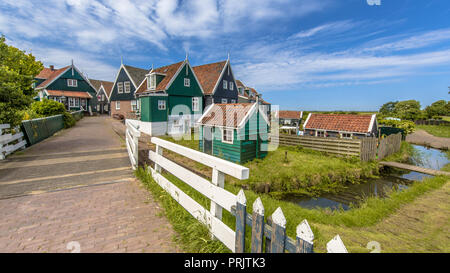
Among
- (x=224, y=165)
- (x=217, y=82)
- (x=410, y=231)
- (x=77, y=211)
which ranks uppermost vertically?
(x=217, y=82)

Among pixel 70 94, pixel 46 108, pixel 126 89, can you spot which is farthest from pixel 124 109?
pixel 70 94

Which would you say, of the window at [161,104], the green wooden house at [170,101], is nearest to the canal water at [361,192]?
the green wooden house at [170,101]

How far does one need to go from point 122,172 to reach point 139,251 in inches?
185

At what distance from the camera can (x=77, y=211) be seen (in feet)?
13.8

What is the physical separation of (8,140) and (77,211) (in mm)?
8312

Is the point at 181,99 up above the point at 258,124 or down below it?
above

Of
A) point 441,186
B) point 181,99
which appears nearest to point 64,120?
point 181,99

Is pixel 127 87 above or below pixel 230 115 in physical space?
above

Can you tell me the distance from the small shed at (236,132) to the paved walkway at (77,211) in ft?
22.2

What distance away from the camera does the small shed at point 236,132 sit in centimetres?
1265

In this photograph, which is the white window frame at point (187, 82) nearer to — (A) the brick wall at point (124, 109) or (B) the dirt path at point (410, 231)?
(A) the brick wall at point (124, 109)

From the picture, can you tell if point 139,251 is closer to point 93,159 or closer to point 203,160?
point 203,160

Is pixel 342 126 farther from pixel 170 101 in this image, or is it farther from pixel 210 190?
pixel 210 190

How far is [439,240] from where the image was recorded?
15.6ft
